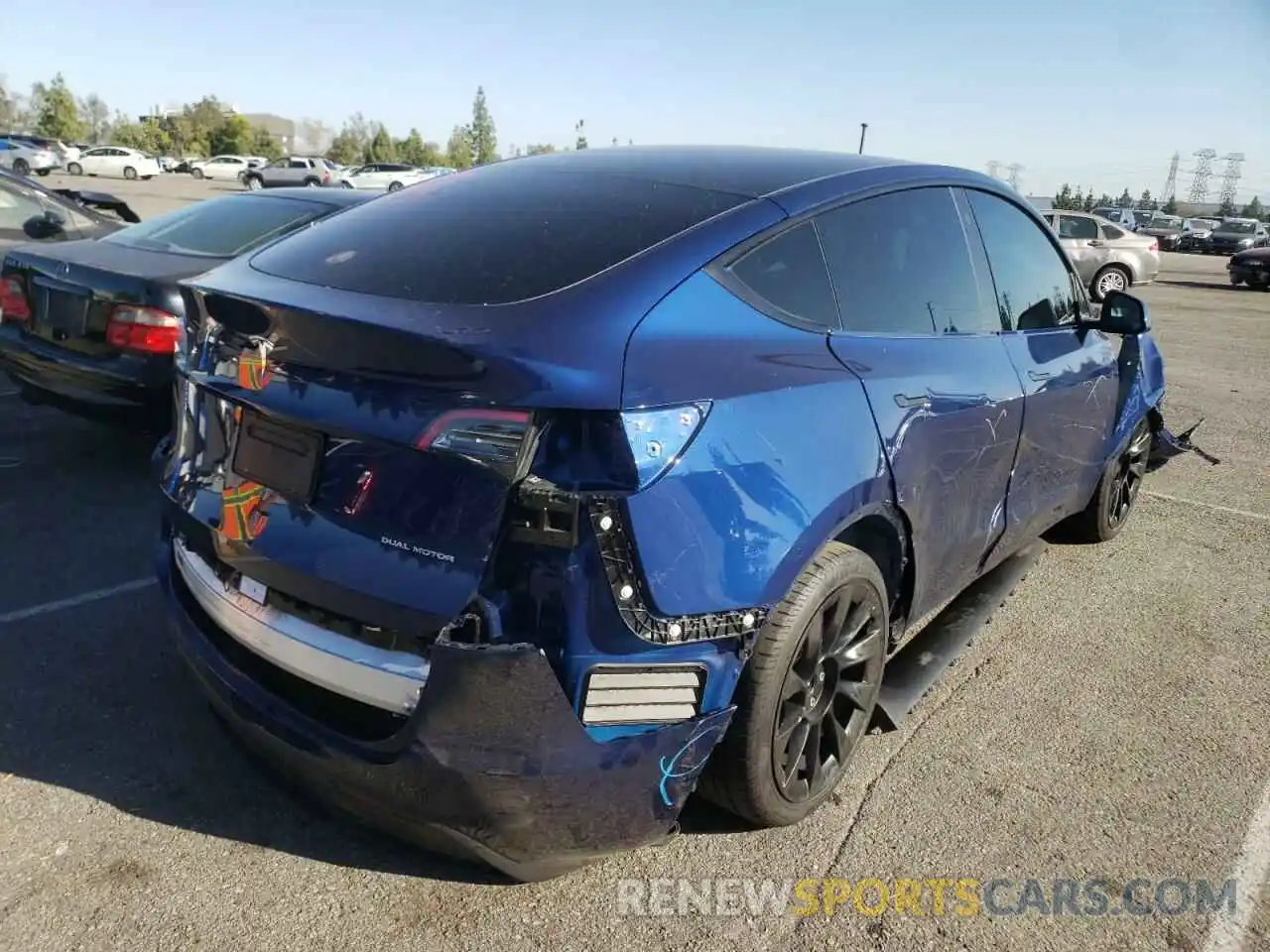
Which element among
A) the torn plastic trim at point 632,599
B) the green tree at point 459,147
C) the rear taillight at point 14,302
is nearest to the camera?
the torn plastic trim at point 632,599

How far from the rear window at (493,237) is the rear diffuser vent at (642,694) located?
0.82 meters

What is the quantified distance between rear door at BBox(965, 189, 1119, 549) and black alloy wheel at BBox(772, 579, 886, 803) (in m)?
1.10

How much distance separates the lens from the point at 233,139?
77062 mm

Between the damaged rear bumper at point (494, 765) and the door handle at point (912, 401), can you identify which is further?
the door handle at point (912, 401)

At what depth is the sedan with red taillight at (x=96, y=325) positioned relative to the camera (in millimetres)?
4773

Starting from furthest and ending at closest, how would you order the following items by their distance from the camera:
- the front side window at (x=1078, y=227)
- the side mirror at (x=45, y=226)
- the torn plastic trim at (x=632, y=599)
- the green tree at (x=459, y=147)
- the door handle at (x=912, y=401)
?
1. the green tree at (x=459, y=147)
2. the front side window at (x=1078, y=227)
3. the side mirror at (x=45, y=226)
4. the door handle at (x=912, y=401)
5. the torn plastic trim at (x=632, y=599)

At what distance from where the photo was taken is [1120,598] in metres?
4.31

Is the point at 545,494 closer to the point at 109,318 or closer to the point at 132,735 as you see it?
the point at 132,735

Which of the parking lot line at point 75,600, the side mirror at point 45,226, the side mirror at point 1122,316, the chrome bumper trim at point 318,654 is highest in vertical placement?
the side mirror at point 1122,316

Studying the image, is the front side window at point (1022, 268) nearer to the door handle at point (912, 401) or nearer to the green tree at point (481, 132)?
the door handle at point (912, 401)

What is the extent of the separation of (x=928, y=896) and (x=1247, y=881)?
87 centimetres

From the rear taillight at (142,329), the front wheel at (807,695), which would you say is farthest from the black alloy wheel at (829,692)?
the rear taillight at (142,329)

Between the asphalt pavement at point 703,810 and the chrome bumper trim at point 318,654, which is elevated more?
the chrome bumper trim at point 318,654

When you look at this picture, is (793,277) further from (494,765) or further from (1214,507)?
(1214,507)
